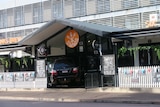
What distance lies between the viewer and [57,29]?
24125 mm

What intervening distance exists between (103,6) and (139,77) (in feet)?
69.2

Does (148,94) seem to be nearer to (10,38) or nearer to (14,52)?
(14,52)

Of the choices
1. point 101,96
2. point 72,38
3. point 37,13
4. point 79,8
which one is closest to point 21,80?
point 72,38

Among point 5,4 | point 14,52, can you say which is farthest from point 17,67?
point 5,4

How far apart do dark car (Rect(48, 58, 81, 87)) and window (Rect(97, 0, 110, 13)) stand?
1703 centimetres

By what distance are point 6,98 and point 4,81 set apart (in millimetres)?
5109

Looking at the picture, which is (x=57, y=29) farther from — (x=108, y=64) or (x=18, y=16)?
(x=18, y=16)

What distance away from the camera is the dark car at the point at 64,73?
75.7 feet

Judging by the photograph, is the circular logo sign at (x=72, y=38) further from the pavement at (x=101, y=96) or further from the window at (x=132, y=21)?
the window at (x=132, y=21)

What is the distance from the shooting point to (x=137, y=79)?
782 inches

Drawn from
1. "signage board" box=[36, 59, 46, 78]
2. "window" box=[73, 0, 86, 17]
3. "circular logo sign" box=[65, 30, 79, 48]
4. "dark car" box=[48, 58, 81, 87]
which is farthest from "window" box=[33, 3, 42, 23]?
"dark car" box=[48, 58, 81, 87]

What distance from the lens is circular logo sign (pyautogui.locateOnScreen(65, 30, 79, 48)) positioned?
23484mm

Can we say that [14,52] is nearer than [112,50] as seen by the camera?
No

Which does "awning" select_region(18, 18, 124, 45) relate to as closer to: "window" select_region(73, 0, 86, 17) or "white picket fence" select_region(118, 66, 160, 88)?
"white picket fence" select_region(118, 66, 160, 88)
